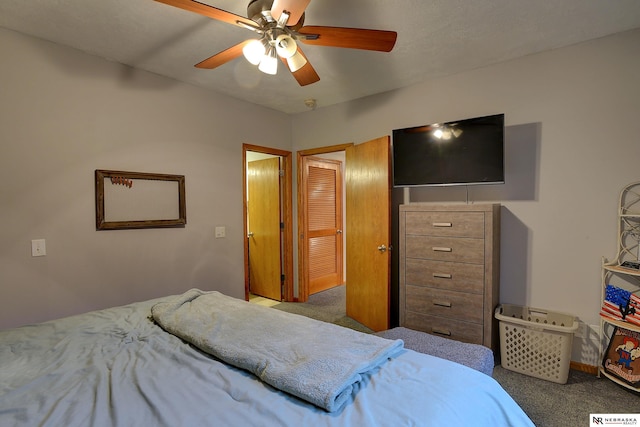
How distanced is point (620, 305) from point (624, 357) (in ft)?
1.15

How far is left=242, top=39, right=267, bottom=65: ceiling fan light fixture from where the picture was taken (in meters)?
1.77

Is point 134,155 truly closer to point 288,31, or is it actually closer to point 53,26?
point 53,26


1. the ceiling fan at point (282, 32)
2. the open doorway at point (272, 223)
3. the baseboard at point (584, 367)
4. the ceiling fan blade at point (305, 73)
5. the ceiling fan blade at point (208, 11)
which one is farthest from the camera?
the open doorway at point (272, 223)

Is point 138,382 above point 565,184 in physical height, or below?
below

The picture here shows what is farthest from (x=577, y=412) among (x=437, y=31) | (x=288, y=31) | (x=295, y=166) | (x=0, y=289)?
(x=0, y=289)

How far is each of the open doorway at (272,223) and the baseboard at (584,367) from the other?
294 centimetres

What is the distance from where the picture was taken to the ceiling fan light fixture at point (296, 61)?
75.2 inches

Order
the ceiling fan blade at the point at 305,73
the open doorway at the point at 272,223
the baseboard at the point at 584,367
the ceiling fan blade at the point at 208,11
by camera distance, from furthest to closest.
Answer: the open doorway at the point at 272,223
the baseboard at the point at 584,367
the ceiling fan blade at the point at 305,73
the ceiling fan blade at the point at 208,11

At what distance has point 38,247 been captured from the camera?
7.35 ft

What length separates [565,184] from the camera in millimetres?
2449

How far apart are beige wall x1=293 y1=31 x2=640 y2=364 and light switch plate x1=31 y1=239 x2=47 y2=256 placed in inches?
130

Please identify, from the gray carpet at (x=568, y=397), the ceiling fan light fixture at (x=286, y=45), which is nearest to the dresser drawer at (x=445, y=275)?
the gray carpet at (x=568, y=397)

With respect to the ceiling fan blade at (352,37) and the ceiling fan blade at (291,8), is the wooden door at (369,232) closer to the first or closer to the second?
the ceiling fan blade at (352,37)

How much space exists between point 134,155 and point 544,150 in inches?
133
